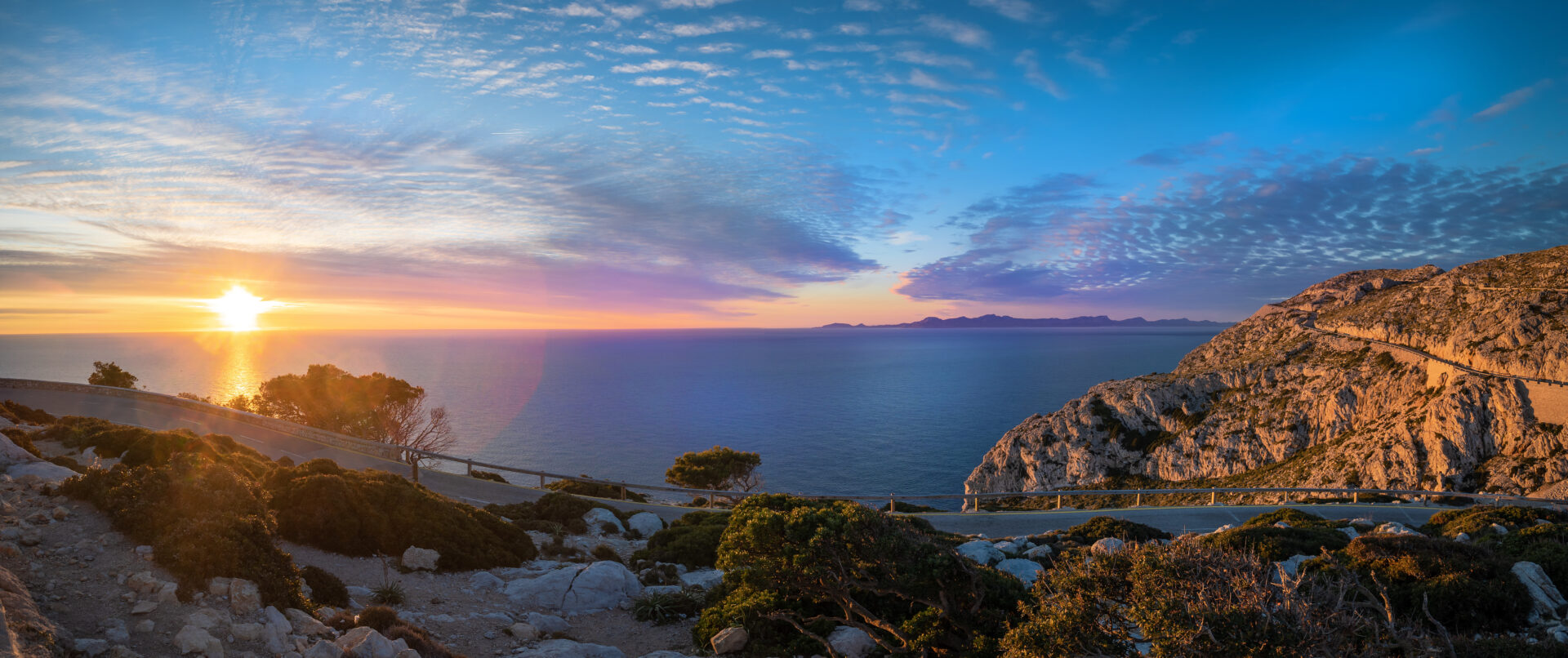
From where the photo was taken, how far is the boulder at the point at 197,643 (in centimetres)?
643

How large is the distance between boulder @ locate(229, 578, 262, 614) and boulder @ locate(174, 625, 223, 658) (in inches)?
29.5

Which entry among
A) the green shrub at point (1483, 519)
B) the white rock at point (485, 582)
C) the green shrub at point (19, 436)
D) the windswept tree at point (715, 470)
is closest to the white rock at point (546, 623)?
the white rock at point (485, 582)

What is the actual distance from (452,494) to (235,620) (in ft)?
50.0

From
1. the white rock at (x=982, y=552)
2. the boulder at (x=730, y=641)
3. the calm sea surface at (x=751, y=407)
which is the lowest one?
the calm sea surface at (x=751, y=407)

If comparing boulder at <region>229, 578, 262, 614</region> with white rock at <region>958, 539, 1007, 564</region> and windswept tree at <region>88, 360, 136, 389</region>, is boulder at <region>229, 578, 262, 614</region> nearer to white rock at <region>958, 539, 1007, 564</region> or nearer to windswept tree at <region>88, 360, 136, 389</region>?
white rock at <region>958, 539, 1007, 564</region>

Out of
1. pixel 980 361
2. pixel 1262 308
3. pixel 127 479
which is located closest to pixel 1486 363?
pixel 1262 308

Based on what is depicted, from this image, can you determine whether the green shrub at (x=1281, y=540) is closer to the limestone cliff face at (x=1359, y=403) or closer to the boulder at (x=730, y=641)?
the boulder at (x=730, y=641)

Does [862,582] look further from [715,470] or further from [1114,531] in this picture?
[715,470]

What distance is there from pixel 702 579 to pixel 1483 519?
19864 millimetres

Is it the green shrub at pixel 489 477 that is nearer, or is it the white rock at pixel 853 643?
the white rock at pixel 853 643

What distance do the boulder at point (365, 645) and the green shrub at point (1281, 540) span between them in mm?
14033

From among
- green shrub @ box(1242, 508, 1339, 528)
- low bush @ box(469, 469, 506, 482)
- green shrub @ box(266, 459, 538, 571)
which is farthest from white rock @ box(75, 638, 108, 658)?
green shrub @ box(1242, 508, 1339, 528)

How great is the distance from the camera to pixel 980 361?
191m

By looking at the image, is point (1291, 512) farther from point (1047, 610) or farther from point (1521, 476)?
point (1521, 476)
